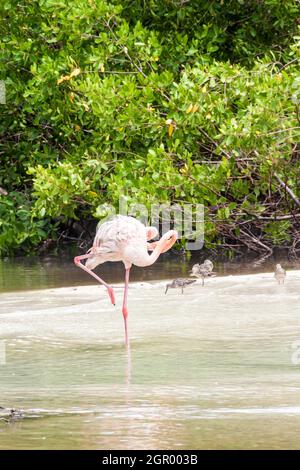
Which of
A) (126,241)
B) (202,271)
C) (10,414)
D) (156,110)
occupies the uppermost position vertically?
(156,110)

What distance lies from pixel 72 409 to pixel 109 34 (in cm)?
731

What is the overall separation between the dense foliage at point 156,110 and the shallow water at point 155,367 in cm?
130

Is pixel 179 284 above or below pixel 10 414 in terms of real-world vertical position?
below

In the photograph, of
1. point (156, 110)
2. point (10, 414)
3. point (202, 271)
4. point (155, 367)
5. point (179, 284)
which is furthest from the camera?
point (156, 110)

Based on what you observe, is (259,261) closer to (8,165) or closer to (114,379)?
(8,165)

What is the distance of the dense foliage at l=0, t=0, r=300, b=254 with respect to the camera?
1180 centimetres

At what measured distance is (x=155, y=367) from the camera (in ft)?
24.5

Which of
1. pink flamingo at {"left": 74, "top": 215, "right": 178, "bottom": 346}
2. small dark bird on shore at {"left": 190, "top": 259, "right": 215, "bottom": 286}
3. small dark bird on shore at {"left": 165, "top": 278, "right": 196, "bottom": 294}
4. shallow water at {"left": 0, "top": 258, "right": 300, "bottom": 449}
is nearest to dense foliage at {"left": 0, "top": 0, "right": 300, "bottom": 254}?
small dark bird on shore at {"left": 190, "top": 259, "right": 215, "bottom": 286}

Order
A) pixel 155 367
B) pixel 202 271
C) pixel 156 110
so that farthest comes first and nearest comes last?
pixel 156 110
pixel 202 271
pixel 155 367

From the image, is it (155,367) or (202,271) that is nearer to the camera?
(155,367)

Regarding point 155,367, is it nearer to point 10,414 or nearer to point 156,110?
point 10,414

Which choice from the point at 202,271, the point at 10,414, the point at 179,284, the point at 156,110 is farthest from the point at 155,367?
the point at 156,110

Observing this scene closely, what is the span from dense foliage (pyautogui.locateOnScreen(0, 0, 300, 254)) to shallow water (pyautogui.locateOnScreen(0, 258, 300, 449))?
1.30m

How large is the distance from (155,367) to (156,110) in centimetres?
576
